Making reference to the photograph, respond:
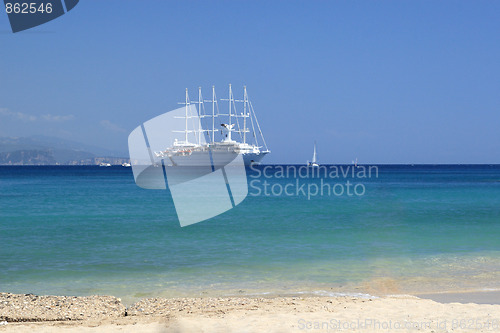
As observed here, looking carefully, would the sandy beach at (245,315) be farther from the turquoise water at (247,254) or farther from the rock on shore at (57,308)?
the turquoise water at (247,254)

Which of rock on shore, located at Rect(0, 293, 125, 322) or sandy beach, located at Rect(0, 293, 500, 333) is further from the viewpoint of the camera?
rock on shore, located at Rect(0, 293, 125, 322)

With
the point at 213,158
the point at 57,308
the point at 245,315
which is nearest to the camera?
the point at 245,315

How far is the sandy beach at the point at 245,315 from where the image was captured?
5.34m

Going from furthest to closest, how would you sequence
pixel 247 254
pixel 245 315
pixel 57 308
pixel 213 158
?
1. pixel 213 158
2. pixel 247 254
3. pixel 57 308
4. pixel 245 315

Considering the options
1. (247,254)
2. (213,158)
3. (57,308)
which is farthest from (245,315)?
(213,158)

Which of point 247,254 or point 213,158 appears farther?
point 213,158

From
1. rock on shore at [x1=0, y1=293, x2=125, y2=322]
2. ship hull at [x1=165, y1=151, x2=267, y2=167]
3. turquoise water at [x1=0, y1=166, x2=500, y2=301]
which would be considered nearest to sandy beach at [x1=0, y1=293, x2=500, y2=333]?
rock on shore at [x1=0, y1=293, x2=125, y2=322]

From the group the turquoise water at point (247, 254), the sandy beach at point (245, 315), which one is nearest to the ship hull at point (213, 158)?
the turquoise water at point (247, 254)

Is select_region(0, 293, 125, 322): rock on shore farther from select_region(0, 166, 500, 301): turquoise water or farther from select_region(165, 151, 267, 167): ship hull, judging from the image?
select_region(165, 151, 267, 167): ship hull

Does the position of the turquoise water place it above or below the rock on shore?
below

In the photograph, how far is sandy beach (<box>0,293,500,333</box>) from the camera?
534 cm

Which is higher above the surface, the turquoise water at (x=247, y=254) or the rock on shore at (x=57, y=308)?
the rock on shore at (x=57, y=308)

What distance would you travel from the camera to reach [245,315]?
19.1 ft

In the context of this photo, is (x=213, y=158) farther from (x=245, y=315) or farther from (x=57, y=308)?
(x=245, y=315)
